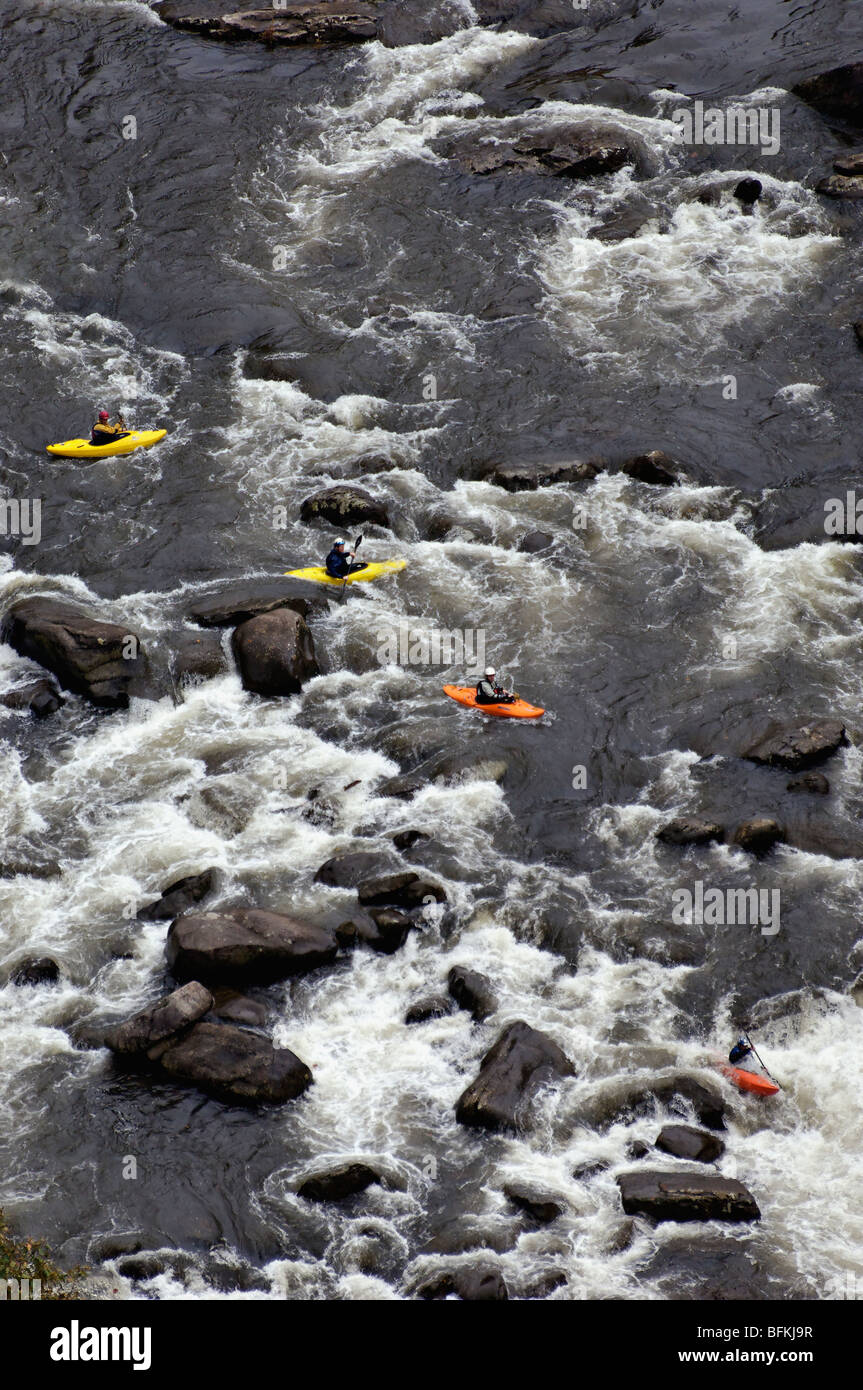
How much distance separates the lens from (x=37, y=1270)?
12992 mm

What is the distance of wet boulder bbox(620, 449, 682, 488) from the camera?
81.2 ft

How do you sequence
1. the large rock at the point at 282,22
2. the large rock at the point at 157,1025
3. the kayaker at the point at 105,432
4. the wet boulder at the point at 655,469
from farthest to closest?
the large rock at the point at 282,22
the kayaker at the point at 105,432
the wet boulder at the point at 655,469
the large rock at the point at 157,1025

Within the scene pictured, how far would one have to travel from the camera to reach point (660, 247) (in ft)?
97.7

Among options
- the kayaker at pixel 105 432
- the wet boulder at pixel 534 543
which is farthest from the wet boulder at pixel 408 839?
the kayaker at pixel 105 432

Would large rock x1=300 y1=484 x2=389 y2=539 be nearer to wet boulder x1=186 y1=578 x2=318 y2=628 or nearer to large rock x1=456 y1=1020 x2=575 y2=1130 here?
wet boulder x1=186 y1=578 x2=318 y2=628

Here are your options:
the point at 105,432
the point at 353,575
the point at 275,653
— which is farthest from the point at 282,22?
the point at 275,653

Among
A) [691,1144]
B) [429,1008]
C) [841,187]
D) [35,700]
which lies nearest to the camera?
[691,1144]

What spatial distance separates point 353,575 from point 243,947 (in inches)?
308

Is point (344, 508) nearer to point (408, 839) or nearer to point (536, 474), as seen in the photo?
point (536, 474)

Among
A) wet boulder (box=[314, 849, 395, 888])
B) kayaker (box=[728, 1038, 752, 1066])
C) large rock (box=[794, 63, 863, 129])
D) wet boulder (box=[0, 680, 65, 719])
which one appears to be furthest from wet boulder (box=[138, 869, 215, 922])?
large rock (box=[794, 63, 863, 129])

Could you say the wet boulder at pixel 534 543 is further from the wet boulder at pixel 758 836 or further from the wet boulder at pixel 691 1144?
the wet boulder at pixel 691 1144

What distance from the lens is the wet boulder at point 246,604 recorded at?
2239 centimetres

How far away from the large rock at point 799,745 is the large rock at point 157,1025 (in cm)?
858

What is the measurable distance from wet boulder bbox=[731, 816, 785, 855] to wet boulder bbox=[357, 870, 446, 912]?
4.09 metres
